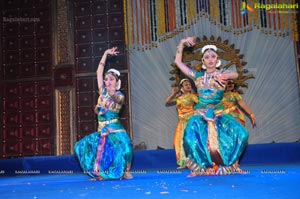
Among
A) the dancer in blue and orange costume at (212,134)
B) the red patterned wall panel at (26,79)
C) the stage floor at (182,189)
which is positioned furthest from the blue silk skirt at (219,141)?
the red patterned wall panel at (26,79)

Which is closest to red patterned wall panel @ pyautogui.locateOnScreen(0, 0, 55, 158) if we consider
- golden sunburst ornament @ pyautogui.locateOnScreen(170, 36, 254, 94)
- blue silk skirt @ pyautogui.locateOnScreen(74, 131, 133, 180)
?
golden sunburst ornament @ pyautogui.locateOnScreen(170, 36, 254, 94)

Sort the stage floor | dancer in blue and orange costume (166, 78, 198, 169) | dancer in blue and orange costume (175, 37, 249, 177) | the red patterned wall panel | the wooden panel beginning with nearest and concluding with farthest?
the stage floor → dancer in blue and orange costume (175, 37, 249, 177) → dancer in blue and orange costume (166, 78, 198, 169) → the wooden panel → the red patterned wall panel

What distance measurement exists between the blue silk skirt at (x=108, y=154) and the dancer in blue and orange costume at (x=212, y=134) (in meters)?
0.64

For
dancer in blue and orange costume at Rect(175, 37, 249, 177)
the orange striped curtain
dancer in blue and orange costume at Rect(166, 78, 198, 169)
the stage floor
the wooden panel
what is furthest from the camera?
the wooden panel

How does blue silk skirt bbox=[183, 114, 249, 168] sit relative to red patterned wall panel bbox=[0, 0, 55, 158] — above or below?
below

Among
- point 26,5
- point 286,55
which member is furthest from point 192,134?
point 26,5

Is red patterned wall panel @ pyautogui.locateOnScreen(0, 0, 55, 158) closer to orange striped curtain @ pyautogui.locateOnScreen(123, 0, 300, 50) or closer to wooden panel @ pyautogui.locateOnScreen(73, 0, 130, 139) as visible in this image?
wooden panel @ pyautogui.locateOnScreen(73, 0, 130, 139)

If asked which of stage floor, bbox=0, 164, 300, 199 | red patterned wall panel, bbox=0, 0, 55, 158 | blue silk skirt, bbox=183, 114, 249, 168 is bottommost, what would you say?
stage floor, bbox=0, 164, 300, 199

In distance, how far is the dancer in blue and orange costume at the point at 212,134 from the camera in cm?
396

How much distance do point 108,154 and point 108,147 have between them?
7 centimetres

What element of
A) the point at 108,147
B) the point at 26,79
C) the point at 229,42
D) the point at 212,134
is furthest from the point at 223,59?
the point at 26,79

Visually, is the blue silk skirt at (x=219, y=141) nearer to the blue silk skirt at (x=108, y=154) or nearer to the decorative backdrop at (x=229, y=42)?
the blue silk skirt at (x=108, y=154)

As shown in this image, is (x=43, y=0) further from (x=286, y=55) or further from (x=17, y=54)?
(x=286, y=55)

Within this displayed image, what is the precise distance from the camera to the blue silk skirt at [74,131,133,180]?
405 centimetres
